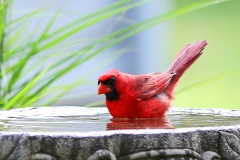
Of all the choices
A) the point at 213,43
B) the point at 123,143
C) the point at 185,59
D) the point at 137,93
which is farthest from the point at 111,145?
the point at 213,43

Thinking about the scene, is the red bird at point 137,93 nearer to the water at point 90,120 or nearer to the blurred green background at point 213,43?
the water at point 90,120

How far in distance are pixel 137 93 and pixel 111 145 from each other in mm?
978

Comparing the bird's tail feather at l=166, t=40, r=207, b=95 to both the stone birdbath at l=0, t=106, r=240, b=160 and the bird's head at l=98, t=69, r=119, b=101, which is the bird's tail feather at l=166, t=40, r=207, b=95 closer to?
the bird's head at l=98, t=69, r=119, b=101

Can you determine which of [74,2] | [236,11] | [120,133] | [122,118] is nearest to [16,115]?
[122,118]

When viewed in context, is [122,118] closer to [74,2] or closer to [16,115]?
[16,115]

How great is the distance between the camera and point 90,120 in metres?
2.66

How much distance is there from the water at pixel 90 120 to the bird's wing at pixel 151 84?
15 centimetres

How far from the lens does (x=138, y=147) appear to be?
6.52 feet

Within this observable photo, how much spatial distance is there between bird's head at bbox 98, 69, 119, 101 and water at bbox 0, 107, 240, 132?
4.7 inches

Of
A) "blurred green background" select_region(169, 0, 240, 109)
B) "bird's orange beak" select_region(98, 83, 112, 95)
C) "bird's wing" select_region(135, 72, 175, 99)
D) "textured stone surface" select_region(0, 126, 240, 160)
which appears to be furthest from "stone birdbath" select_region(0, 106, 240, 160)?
"blurred green background" select_region(169, 0, 240, 109)

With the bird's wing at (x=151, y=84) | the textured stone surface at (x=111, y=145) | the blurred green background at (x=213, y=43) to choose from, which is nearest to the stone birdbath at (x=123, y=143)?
the textured stone surface at (x=111, y=145)

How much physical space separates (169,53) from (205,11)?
3.43 ft

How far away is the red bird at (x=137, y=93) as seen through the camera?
112 inches

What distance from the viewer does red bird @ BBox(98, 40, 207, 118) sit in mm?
Answer: 2834
